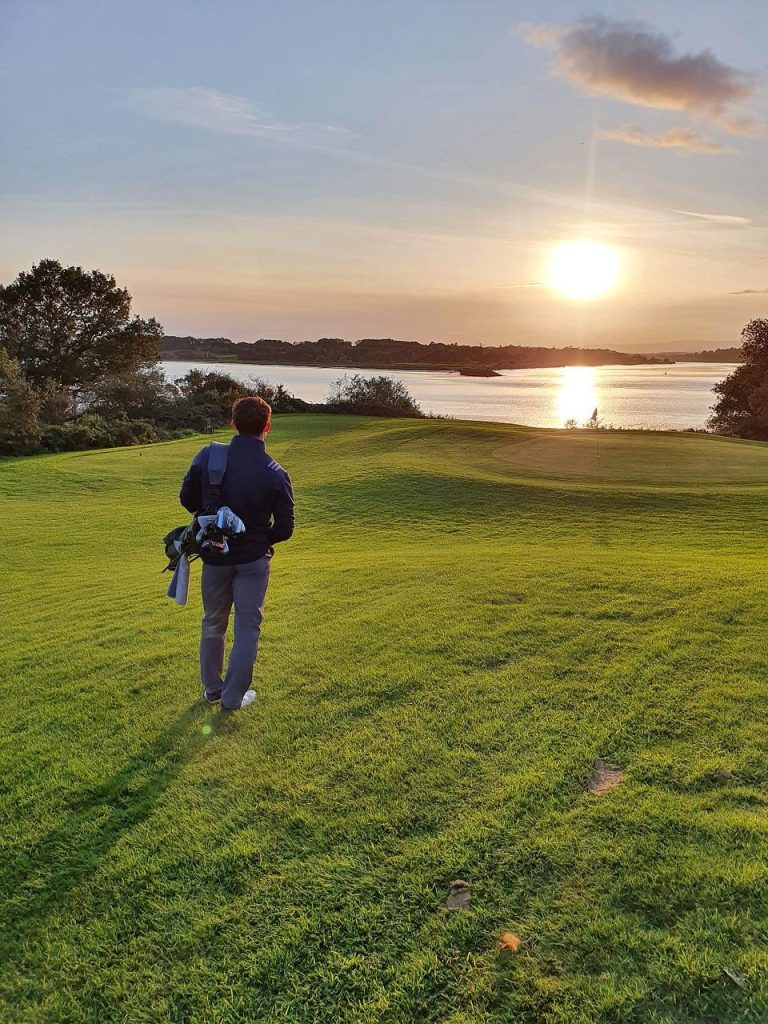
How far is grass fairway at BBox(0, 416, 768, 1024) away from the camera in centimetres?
276

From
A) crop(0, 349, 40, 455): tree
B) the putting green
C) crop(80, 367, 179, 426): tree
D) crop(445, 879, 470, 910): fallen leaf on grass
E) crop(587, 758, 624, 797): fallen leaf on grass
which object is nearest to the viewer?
crop(445, 879, 470, 910): fallen leaf on grass

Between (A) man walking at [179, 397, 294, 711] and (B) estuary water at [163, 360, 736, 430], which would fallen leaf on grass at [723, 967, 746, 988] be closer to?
(A) man walking at [179, 397, 294, 711]

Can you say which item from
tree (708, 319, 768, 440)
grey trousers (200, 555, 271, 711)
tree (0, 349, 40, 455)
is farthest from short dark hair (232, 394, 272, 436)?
tree (708, 319, 768, 440)

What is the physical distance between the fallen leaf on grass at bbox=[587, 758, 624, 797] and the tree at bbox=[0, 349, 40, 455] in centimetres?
3106

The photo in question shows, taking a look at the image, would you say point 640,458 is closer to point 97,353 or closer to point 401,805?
point 401,805

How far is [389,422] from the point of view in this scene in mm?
40469

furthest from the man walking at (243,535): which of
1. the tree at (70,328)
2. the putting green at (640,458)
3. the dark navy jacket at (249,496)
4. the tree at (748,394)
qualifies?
the tree at (748,394)

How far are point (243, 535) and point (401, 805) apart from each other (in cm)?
Result: 229

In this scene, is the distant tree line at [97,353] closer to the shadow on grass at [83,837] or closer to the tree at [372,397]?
the tree at [372,397]

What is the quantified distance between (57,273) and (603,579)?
169 feet

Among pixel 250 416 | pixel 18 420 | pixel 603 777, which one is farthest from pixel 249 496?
pixel 18 420

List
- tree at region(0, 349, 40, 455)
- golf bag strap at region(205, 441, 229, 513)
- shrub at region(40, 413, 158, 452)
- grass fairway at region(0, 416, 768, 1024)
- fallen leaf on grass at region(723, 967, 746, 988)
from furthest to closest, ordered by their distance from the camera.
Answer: shrub at region(40, 413, 158, 452) < tree at region(0, 349, 40, 455) < golf bag strap at region(205, 441, 229, 513) < grass fairway at region(0, 416, 768, 1024) < fallen leaf on grass at region(723, 967, 746, 988)

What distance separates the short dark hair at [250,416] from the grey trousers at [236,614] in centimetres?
106

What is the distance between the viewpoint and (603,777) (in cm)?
402
